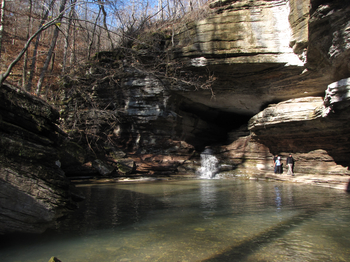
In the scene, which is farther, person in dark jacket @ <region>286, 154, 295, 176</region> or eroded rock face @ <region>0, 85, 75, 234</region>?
person in dark jacket @ <region>286, 154, 295, 176</region>

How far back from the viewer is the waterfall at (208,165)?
45.7 ft

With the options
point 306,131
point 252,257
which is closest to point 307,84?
point 306,131

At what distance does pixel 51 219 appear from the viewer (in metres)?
3.88

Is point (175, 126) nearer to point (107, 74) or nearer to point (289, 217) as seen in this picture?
point (107, 74)

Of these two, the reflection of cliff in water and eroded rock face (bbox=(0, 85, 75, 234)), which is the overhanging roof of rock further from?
eroded rock face (bbox=(0, 85, 75, 234))

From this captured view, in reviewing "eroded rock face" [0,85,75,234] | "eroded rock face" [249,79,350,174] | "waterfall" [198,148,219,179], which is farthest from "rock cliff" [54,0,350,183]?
"eroded rock face" [0,85,75,234]

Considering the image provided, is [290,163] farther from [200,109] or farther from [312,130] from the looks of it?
[200,109]

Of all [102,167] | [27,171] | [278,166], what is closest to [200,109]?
[278,166]

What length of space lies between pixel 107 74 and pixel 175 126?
5402 millimetres

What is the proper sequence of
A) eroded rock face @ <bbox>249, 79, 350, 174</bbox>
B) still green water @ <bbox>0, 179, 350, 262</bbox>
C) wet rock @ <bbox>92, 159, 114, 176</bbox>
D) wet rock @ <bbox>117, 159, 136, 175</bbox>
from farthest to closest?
wet rock @ <bbox>117, 159, 136, 175</bbox> < wet rock @ <bbox>92, 159, 114, 176</bbox> < eroded rock face @ <bbox>249, 79, 350, 174</bbox> < still green water @ <bbox>0, 179, 350, 262</bbox>

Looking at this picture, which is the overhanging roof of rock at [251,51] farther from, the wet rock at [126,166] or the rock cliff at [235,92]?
the wet rock at [126,166]

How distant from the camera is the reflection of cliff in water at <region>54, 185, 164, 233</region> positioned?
4.15m

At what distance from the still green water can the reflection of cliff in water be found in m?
0.02

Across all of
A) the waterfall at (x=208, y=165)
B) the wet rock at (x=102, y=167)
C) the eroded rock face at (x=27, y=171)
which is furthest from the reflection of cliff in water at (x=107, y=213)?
the waterfall at (x=208, y=165)
